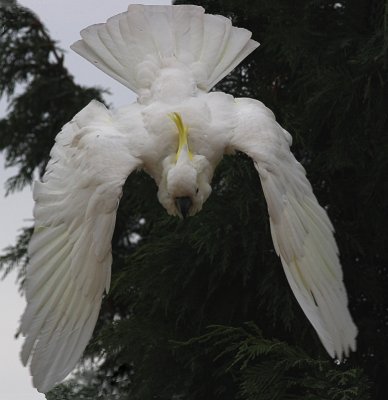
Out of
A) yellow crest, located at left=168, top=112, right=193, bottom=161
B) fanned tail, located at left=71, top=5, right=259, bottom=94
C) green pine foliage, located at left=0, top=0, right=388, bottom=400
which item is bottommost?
green pine foliage, located at left=0, top=0, right=388, bottom=400

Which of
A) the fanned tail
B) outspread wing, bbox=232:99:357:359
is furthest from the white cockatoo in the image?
the fanned tail

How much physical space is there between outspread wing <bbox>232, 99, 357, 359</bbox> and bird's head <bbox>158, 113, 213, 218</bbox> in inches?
7.6

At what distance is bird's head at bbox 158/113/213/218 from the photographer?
4.88 m

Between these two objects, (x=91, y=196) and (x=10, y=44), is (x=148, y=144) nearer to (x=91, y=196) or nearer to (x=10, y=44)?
(x=91, y=196)

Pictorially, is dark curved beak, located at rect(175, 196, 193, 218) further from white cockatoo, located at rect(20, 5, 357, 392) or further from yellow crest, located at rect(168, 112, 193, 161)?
yellow crest, located at rect(168, 112, 193, 161)

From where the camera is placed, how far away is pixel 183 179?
4.87 m

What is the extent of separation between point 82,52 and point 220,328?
1399mm

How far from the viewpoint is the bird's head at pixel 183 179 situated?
4.88 metres

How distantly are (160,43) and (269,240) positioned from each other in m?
1.15

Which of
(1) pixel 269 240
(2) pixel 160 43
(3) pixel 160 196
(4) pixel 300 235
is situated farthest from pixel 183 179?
(1) pixel 269 240

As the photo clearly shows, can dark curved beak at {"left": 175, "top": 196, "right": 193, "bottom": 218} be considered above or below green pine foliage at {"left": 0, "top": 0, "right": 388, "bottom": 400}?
above

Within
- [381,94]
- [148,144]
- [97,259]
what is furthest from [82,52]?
[381,94]

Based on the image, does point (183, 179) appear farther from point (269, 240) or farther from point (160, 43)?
point (269, 240)

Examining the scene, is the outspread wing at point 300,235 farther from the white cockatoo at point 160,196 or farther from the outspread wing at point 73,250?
the outspread wing at point 73,250
